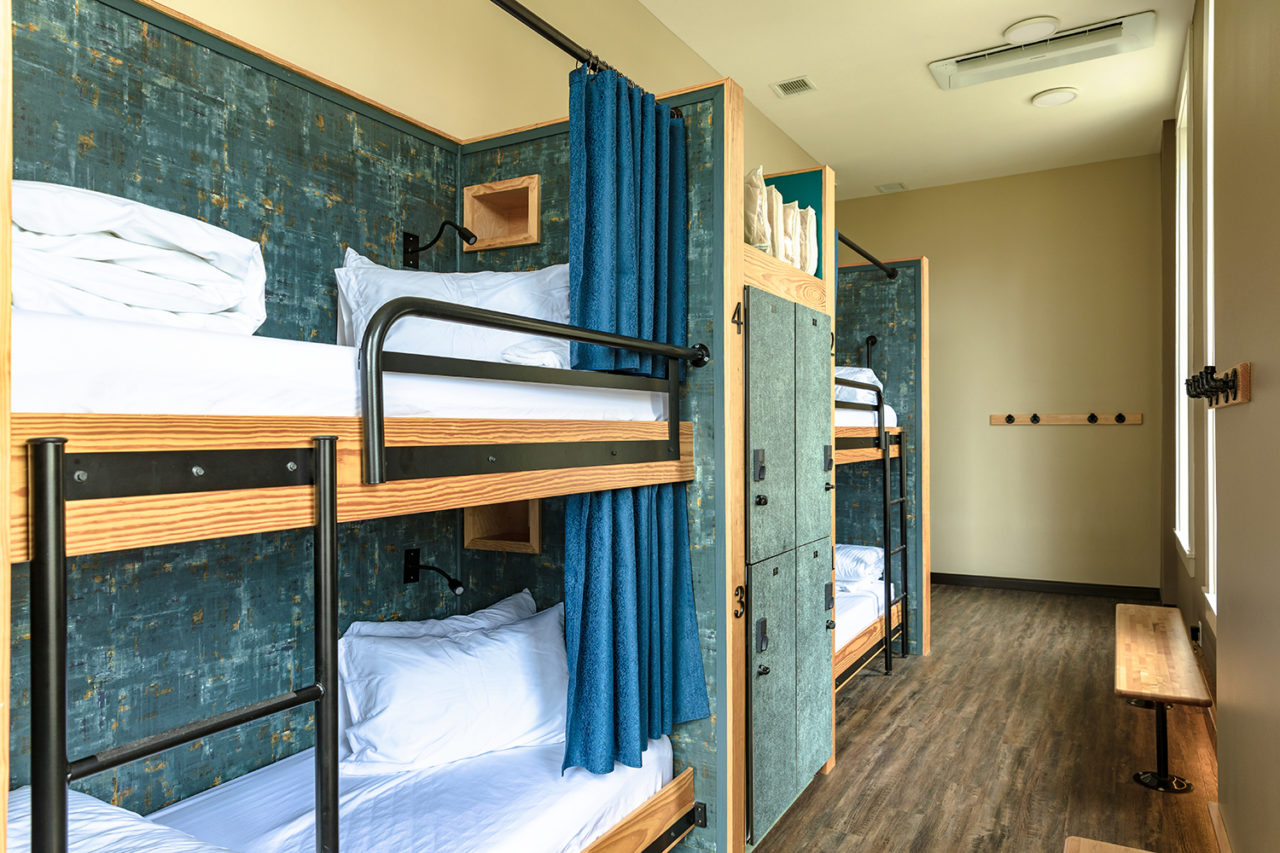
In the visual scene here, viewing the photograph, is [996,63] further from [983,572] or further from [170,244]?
[170,244]

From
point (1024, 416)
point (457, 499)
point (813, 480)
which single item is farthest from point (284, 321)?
point (1024, 416)

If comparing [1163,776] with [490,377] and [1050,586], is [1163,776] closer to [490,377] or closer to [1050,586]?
[490,377]

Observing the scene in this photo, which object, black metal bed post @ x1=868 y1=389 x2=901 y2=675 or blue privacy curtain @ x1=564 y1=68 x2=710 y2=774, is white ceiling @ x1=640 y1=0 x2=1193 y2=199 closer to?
black metal bed post @ x1=868 y1=389 x2=901 y2=675

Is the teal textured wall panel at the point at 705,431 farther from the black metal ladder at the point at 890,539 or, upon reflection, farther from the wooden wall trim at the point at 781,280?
the black metal ladder at the point at 890,539

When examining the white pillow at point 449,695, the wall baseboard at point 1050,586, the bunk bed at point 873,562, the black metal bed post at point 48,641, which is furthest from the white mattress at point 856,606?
the black metal bed post at point 48,641

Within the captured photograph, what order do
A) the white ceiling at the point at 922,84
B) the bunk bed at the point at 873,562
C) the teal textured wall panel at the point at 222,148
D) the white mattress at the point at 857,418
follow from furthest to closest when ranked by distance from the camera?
the white ceiling at the point at 922,84 → the white mattress at the point at 857,418 → the bunk bed at the point at 873,562 → the teal textured wall panel at the point at 222,148

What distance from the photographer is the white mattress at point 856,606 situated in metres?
3.50

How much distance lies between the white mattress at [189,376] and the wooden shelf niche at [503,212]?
1.06 metres

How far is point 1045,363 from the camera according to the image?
5.91 m

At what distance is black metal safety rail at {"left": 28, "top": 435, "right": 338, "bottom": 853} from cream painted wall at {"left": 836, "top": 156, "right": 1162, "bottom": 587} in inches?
230

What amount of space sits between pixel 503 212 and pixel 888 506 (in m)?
2.39

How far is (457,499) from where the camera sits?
1347mm

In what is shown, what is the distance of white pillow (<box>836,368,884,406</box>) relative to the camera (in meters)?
3.61

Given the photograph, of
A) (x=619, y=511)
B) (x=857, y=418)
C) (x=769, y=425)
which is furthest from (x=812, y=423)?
(x=857, y=418)
